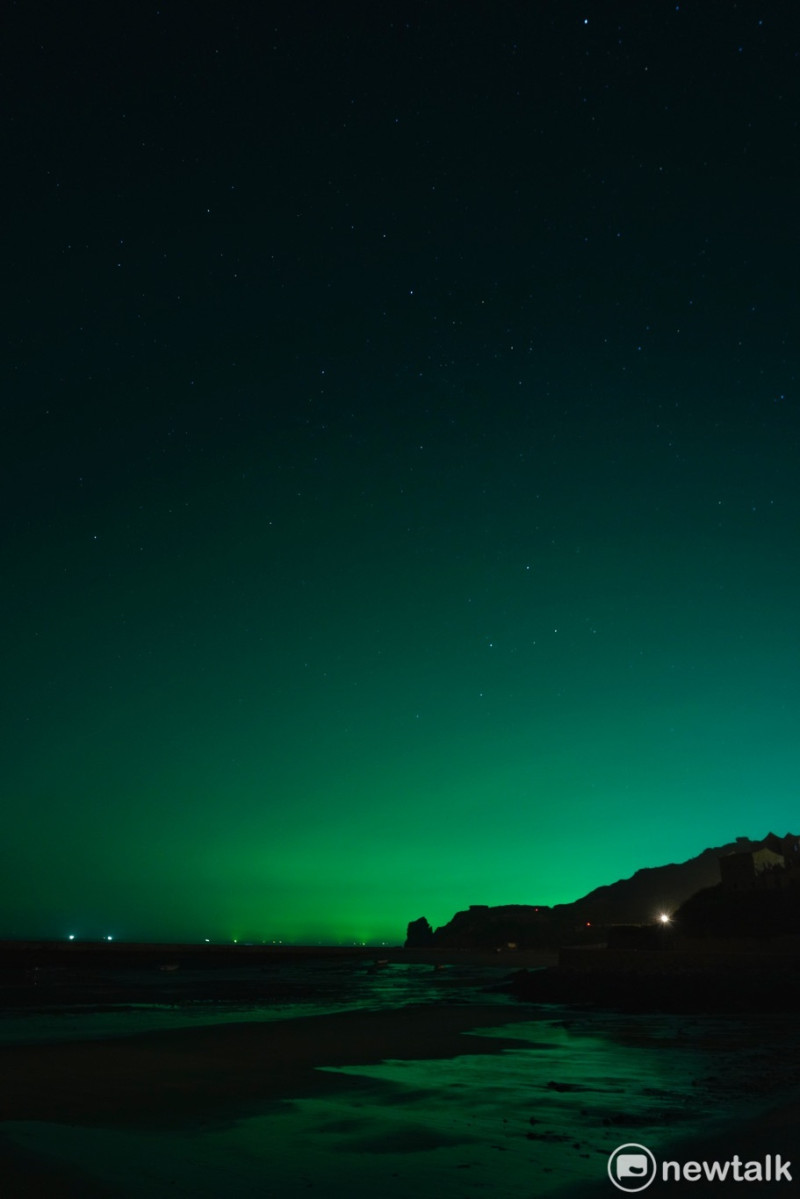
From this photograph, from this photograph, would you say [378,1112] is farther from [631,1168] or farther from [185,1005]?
[185,1005]

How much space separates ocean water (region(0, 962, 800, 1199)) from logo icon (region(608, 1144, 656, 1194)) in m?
0.15

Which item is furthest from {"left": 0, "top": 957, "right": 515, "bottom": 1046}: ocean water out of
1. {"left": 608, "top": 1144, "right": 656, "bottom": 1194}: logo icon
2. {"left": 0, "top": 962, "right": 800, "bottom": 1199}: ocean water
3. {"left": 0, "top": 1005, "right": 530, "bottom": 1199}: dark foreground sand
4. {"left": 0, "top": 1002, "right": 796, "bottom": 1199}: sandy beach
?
{"left": 608, "top": 1144, "right": 656, "bottom": 1194}: logo icon

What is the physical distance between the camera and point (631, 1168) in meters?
10.5

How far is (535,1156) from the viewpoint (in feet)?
36.9

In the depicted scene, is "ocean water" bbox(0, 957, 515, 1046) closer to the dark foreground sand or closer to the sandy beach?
the dark foreground sand

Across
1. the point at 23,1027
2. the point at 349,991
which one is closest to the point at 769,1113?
the point at 23,1027

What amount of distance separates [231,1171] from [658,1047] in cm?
1451

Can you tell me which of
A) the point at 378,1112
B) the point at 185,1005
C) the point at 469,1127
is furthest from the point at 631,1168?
the point at 185,1005

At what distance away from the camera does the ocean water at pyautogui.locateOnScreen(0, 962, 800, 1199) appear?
34.0ft

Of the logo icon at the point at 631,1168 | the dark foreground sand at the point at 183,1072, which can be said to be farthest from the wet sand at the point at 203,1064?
the logo icon at the point at 631,1168

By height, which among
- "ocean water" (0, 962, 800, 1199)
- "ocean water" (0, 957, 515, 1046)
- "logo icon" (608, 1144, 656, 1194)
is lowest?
"ocean water" (0, 957, 515, 1046)

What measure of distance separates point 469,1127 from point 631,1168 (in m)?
3.41

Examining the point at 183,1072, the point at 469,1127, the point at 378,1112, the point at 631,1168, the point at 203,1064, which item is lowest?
the point at 203,1064

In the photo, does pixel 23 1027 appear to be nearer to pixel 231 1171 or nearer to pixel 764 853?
pixel 231 1171
